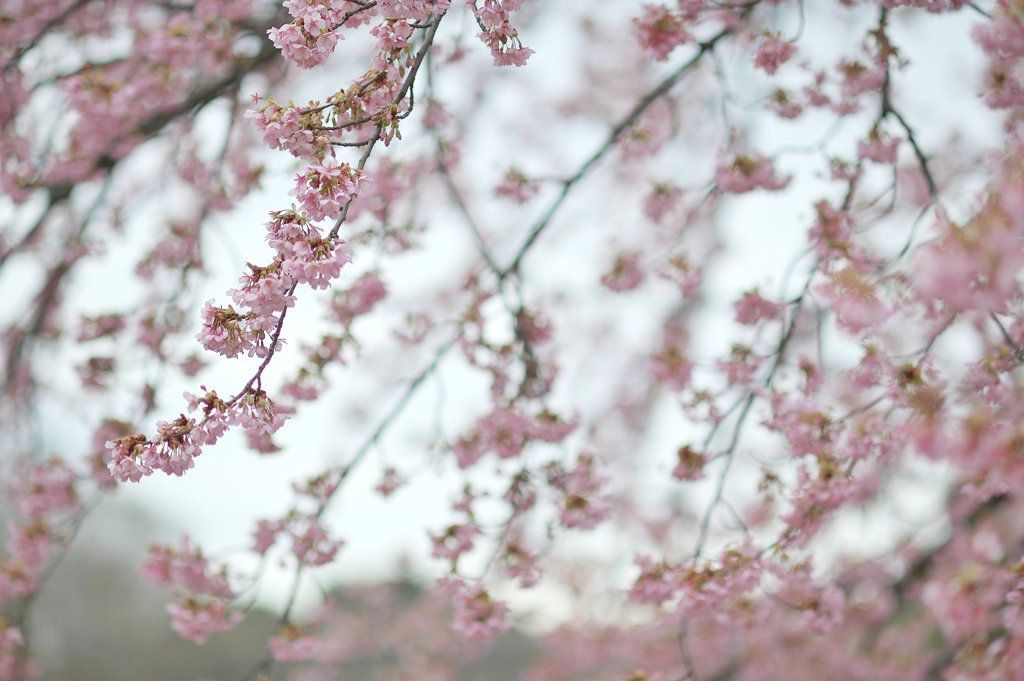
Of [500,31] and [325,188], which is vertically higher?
[500,31]

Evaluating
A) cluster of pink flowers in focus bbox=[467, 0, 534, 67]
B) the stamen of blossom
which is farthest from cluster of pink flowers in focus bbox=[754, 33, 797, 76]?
the stamen of blossom

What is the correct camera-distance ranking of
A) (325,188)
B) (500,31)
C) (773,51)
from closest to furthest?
(325,188) → (500,31) → (773,51)

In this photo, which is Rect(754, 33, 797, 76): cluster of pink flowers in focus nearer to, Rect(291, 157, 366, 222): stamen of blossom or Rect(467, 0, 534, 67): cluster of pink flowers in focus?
Rect(467, 0, 534, 67): cluster of pink flowers in focus

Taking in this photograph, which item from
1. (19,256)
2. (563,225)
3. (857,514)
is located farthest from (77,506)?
(857,514)

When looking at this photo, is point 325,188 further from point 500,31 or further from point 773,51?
point 773,51

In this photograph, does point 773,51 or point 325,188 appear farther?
point 773,51

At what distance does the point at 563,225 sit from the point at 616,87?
1.08m

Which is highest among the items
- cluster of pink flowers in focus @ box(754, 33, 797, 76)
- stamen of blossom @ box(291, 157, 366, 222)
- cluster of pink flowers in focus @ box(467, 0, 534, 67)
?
cluster of pink flowers in focus @ box(754, 33, 797, 76)

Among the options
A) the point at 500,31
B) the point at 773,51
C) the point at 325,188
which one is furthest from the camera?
the point at 773,51

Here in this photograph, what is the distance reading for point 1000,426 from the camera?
1351 mm

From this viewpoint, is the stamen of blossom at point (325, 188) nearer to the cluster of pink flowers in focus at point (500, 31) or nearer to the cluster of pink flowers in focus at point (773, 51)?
the cluster of pink flowers in focus at point (500, 31)

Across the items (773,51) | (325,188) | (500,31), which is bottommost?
(325,188)

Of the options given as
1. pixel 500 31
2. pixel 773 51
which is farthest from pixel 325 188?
pixel 773 51

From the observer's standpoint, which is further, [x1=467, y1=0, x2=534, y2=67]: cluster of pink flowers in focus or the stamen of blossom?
[x1=467, y1=0, x2=534, y2=67]: cluster of pink flowers in focus
